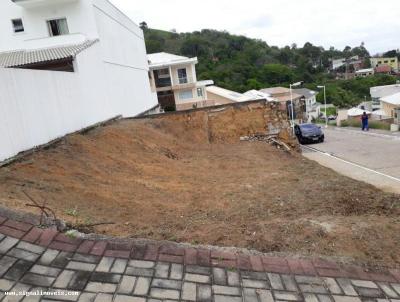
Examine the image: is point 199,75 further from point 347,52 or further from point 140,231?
point 347,52

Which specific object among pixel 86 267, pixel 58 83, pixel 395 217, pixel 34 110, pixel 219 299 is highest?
pixel 58 83

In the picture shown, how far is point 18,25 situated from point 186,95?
21268mm

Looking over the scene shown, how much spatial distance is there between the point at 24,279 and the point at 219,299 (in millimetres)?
1655

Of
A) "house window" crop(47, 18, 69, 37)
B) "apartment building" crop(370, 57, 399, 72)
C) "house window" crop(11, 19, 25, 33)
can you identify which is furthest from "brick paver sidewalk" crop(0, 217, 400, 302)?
"apartment building" crop(370, 57, 399, 72)

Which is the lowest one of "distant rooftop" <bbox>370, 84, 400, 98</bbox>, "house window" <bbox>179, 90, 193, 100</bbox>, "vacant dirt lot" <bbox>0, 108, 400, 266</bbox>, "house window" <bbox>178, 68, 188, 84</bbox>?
"distant rooftop" <bbox>370, 84, 400, 98</bbox>

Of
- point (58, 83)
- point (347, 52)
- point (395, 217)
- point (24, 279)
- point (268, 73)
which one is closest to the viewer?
point (24, 279)

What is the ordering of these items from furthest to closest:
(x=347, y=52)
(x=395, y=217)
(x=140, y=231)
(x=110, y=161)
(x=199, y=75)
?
(x=347, y=52), (x=199, y=75), (x=110, y=161), (x=395, y=217), (x=140, y=231)

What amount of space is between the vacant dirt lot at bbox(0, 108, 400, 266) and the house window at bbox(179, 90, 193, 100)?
2695cm

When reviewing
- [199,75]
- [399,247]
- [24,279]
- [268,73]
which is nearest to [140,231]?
[24,279]

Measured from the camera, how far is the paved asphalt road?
10344mm

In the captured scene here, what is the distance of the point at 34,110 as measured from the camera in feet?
24.0

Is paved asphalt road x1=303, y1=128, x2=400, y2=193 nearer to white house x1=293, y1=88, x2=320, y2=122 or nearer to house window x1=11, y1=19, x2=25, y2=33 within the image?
house window x1=11, y1=19, x2=25, y2=33

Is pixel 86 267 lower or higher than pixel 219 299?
higher

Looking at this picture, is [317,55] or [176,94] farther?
[317,55]
